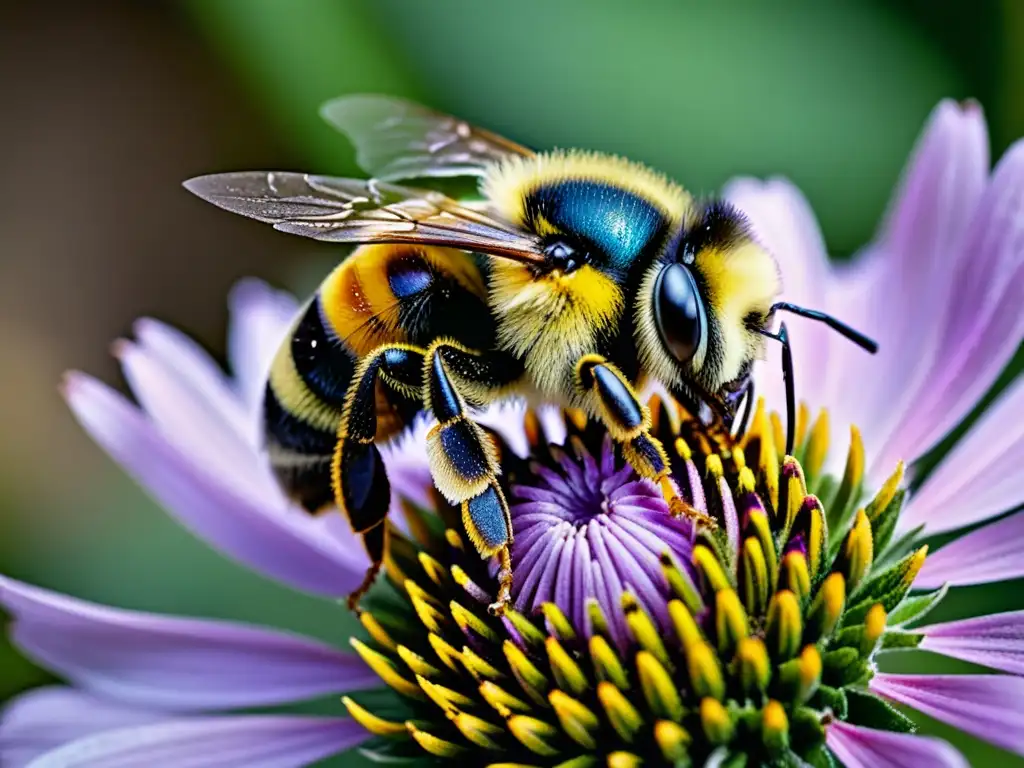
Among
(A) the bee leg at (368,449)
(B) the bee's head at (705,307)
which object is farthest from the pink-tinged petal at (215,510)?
(B) the bee's head at (705,307)

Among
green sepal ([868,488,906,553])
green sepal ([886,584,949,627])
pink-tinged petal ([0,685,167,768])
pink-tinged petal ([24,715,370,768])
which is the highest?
green sepal ([868,488,906,553])

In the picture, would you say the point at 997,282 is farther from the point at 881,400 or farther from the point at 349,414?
the point at 349,414

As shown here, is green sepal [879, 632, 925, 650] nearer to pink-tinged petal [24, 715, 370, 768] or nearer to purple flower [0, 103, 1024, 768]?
purple flower [0, 103, 1024, 768]

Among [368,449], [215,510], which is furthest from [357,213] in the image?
[215,510]

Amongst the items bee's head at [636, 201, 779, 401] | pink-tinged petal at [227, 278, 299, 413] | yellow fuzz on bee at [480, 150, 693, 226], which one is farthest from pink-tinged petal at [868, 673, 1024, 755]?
pink-tinged petal at [227, 278, 299, 413]

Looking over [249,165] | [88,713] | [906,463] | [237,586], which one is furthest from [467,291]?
[249,165]

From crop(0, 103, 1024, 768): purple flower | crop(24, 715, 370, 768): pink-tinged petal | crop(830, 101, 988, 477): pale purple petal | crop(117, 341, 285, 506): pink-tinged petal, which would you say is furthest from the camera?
crop(117, 341, 285, 506): pink-tinged petal

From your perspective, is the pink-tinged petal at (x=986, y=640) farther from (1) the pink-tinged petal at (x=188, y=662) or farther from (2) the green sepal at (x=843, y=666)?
(1) the pink-tinged petal at (x=188, y=662)

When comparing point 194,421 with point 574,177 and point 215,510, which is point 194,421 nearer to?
point 215,510
